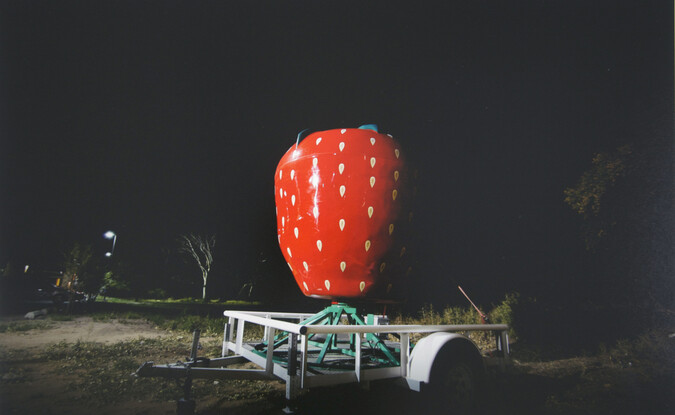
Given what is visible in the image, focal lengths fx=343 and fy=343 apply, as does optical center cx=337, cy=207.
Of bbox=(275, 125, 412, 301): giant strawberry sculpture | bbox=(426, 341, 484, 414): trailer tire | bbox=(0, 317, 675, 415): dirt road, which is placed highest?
bbox=(275, 125, 412, 301): giant strawberry sculpture

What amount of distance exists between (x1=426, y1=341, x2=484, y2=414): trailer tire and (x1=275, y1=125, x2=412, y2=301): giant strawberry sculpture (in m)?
0.55

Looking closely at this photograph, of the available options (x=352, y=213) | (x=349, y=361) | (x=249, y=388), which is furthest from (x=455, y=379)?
(x=249, y=388)

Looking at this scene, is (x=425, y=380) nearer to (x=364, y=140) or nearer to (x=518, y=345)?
(x=364, y=140)

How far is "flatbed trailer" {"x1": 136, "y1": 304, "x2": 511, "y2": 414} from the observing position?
6.08 feet

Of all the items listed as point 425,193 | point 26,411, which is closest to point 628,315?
point 425,193

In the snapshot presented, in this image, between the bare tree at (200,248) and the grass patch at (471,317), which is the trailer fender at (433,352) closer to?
the grass patch at (471,317)

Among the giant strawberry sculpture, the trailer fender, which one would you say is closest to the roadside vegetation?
the trailer fender

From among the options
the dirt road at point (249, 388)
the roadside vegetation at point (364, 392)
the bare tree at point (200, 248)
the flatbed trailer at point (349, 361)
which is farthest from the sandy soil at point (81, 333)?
the flatbed trailer at point (349, 361)

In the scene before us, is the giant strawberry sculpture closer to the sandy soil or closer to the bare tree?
the sandy soil

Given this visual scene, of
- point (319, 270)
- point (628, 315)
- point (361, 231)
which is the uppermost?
point (361, 231)

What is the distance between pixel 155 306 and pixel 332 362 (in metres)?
6.11

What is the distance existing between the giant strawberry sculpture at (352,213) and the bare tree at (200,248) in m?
5.31

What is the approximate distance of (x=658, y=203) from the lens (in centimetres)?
290

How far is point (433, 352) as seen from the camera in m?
2.16
